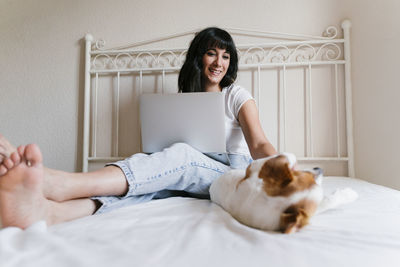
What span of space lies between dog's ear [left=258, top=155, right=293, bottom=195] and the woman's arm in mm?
392

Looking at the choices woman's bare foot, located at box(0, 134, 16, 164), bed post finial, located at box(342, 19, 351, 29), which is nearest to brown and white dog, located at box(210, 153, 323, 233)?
woman's bare foot, located at box(0, 134, 16, 164)

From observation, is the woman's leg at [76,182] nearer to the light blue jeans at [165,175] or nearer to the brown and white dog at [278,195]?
the light blue jeans at [165,175]

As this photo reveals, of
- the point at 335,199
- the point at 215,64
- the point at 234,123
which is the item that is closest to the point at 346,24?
the point at 215,64

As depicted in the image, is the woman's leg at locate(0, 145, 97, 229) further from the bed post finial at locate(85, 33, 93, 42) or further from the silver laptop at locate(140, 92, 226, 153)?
the bed post finial at locate(85, 33, 93, 42)

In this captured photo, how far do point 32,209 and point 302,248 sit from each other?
1.73 ft

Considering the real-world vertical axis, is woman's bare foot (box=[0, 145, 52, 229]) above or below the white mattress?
above

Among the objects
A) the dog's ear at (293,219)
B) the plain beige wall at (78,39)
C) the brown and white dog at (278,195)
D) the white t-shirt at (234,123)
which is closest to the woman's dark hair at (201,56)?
the white t-shirt at (234,123)

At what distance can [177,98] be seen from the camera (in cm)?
106

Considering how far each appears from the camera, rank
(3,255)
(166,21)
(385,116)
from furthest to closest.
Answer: (166,21)
(385,116)
(3,255)

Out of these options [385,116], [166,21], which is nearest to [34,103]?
[166,21]

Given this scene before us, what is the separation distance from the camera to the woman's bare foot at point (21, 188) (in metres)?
0.59

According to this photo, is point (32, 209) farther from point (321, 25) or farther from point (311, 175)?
point (321, 25)

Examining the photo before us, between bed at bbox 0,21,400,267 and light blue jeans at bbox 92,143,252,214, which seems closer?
bed at bbox 0,21,400,267

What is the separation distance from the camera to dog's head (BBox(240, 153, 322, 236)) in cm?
54
